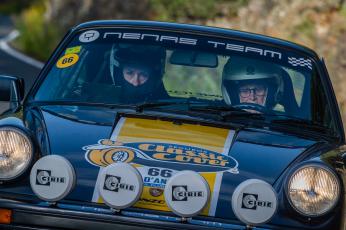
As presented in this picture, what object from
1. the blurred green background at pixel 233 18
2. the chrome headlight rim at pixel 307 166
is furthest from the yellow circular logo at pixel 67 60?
the blurred green background at pixel 233 18

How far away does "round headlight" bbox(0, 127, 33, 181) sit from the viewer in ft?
16.4

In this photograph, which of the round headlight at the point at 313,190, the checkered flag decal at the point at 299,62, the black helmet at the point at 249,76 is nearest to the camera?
the round headlight at the point at 313,190

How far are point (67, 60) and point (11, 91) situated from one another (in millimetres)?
416

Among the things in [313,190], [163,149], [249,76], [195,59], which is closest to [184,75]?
[195,59]

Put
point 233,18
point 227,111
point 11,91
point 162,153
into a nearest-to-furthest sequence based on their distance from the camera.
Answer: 1. point 162,153
2. point 227,111
3. point 11,91
4. point 233,18

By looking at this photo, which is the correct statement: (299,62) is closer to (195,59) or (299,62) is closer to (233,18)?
(195,59)

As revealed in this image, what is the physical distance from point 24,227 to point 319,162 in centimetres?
143

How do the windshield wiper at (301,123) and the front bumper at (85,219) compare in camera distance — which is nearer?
the front bumper at (85,219)

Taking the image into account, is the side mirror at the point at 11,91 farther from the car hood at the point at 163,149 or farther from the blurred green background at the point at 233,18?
the blurred green background at the point at 233,18

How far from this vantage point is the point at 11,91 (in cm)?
612

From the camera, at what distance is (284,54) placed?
647 centimetres

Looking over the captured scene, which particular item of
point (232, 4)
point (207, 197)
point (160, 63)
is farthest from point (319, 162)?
point (232, 4)

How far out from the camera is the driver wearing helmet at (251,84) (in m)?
6.08

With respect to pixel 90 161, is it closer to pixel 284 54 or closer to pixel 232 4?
pixel 284 54
